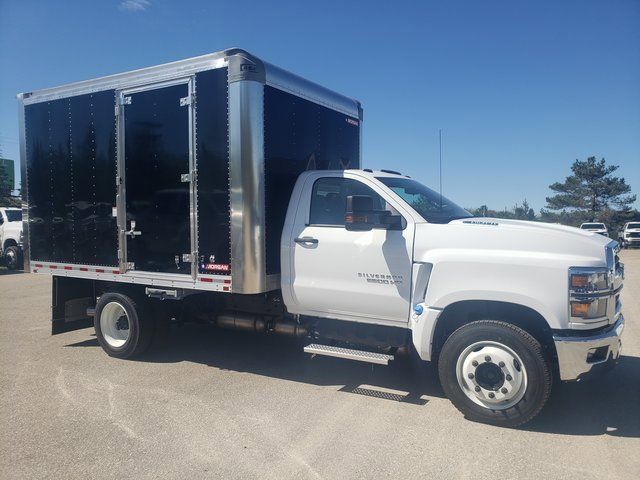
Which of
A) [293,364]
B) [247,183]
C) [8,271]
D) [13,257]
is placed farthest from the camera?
[13,257]

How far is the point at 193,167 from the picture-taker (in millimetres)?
5723

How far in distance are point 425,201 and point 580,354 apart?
208cm

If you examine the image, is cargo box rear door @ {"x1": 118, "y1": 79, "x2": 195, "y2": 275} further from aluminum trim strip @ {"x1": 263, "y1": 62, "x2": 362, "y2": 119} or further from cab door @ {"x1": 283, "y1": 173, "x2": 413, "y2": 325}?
cab door @ {"x1": 283, "y1": 173, "x2": 413, "y2": 325}

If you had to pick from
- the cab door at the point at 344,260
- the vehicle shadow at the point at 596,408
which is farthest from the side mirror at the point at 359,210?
the vehicle shadow at the point at 596,408

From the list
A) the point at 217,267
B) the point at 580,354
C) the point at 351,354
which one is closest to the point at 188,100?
the point at 217,267

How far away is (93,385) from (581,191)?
2225 inches

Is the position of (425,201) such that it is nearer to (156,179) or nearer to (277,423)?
(277,423)

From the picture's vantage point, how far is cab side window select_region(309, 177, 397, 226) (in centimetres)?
543

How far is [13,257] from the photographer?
1889cm

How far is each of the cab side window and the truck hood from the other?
870mm

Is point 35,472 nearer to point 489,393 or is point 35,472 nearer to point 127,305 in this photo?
point 127,305

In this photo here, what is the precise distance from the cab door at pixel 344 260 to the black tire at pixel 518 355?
23.7 inches

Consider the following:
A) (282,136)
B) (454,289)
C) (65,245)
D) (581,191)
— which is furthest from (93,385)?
(581,191)

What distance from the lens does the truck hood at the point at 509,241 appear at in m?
4.26
